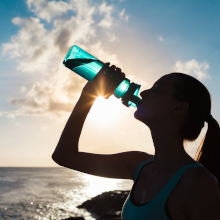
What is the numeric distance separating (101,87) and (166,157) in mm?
942

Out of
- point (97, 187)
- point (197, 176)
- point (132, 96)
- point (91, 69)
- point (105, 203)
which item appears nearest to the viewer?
point (197, 176)

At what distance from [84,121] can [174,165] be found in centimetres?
102

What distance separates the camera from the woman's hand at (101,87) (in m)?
2.48

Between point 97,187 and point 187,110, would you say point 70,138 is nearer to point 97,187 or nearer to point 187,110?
point 187,110

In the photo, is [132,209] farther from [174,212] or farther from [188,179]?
[188,179]

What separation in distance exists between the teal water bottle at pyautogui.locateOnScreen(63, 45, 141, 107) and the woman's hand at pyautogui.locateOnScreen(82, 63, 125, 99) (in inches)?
10.7

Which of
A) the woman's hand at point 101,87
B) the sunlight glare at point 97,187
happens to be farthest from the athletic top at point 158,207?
the sunlight glare at point 97,187

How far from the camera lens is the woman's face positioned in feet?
7.19

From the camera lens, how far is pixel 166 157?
7.01ft

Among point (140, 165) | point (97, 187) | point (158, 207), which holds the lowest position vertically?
point (97, 187)

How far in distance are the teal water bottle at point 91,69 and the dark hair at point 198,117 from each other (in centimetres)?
61

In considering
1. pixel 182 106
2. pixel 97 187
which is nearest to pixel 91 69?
pixel 182 106

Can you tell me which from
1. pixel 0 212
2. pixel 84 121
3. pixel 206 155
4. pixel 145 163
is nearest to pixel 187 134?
pixel 206 155

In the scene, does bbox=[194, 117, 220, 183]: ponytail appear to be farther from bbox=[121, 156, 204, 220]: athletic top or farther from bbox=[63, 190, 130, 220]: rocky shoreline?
bbox=[63, 190, 130, 220]: rocky shoreline
